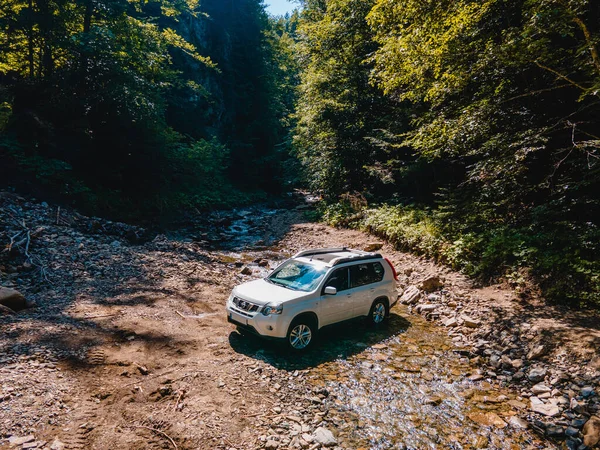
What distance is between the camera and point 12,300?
7930mm

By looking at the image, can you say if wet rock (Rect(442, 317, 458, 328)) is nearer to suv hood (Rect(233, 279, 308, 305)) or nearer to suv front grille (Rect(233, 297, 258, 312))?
suv hood (Rect(233, 279, 308, 305))

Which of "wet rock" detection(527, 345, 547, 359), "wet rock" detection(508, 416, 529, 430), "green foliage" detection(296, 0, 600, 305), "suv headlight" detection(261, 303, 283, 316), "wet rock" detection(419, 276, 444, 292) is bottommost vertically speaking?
"wet rock" detection(508, 416, 529, 430)

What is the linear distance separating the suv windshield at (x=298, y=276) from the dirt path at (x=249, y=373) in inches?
57.6

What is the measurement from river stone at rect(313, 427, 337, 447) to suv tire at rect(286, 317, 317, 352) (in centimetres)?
219

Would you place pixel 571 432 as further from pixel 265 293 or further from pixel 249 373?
pixel 265 293

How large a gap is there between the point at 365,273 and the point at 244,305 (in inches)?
134

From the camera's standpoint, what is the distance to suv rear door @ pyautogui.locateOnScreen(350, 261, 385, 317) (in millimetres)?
8711

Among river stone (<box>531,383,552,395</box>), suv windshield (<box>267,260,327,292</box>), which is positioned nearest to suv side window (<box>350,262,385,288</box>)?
suv windshield (<box>267,260,327,292</box>)

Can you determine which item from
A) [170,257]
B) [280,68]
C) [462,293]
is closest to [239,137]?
[280,68]

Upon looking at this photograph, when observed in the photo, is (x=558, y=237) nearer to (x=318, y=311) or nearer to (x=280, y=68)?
(x=318, y=311)

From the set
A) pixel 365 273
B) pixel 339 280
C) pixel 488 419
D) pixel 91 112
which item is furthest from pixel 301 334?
pixel 91 112

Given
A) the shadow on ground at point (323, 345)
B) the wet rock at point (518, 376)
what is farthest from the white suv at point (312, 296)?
the wet rock at point (518, 376)

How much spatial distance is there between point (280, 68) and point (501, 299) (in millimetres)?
43019

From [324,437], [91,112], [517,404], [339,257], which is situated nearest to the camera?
[324,437]
